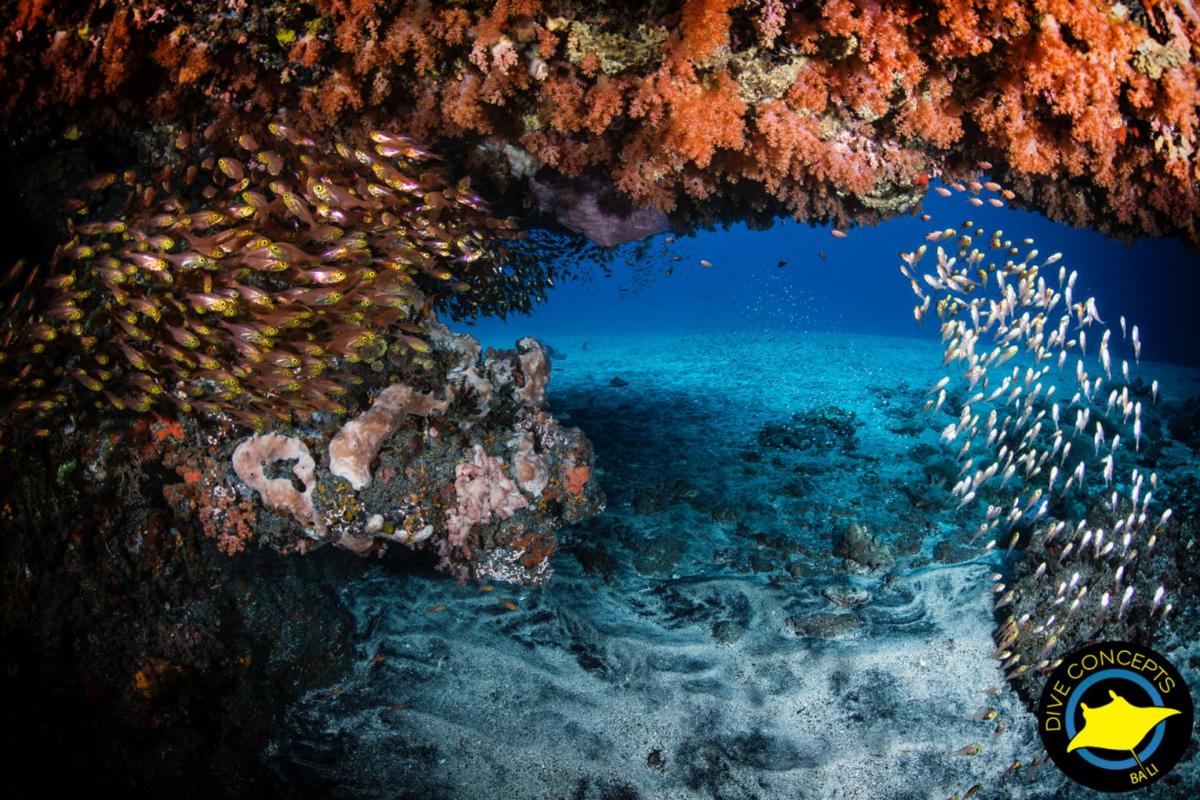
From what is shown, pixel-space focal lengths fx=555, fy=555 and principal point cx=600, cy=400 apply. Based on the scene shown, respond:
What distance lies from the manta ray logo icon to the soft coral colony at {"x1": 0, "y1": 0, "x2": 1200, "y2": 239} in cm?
468

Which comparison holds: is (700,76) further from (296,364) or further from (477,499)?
(477,499)

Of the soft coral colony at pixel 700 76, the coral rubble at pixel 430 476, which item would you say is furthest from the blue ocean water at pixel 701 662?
the soft coral colony at pixel 700 76

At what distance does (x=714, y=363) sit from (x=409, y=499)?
1648 centimetres

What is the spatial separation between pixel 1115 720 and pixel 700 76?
719 cm

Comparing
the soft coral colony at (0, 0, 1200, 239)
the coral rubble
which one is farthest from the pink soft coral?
the soft coral colony at (0, 0, 1200, 239)

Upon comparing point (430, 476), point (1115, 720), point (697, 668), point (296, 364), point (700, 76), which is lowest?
point (697, 668)

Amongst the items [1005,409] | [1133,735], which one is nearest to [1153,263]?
[1005,409]

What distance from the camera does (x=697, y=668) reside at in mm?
5949

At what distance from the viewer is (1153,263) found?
186 feet

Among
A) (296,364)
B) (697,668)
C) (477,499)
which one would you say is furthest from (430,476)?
(697,668)

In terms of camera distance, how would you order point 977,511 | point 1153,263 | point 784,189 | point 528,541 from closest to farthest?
1. point 528,541
2. point 784,189
3. point 977,511
4. point 1153,263

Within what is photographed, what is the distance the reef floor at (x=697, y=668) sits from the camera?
16.9 feet

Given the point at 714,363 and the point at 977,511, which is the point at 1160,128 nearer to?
the point at 977,511

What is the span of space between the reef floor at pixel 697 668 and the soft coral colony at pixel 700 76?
15.4 ft
